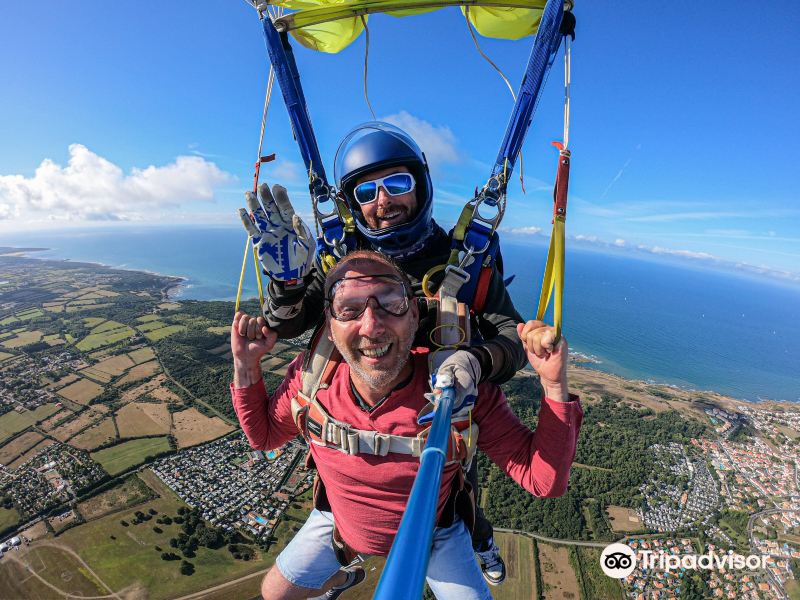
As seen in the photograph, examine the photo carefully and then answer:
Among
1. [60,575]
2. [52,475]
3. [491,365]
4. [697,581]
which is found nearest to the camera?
[491,365]

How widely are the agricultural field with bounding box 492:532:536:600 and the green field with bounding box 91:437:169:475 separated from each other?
26.2 m

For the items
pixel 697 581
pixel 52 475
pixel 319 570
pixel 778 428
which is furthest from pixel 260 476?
pixel 778 428

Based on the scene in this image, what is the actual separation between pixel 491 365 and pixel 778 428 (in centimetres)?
5879

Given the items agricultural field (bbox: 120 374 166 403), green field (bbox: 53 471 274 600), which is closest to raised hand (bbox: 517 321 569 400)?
green field (bbox: 53 471 274 600)

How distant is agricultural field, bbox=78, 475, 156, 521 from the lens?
22.9 metres

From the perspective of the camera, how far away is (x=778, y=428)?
132 ft

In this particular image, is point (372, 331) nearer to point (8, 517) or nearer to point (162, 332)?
point (8, 517)

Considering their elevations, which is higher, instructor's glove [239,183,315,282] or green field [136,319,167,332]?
instructor's glove [239,183,315,282]

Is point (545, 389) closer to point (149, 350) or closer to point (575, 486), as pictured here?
point (575, 486)

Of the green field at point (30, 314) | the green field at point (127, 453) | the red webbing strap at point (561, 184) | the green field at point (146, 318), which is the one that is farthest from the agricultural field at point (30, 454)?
the green field at point (30, 314)

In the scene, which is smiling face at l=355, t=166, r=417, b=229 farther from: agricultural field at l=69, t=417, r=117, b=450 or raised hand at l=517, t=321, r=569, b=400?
agricultural field at l=69, t=417, r=117, b=450

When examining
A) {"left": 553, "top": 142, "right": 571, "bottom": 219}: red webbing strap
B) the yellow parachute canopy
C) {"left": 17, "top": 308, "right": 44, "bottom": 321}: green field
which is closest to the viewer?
{"left": 553, "top": 142, "right": 571, "bottom": 219}: red webbing strap

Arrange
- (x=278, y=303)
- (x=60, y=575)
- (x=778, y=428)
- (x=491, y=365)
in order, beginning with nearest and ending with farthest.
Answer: (x=491, y=365)
(x=278, y=303)
(x=60, y=575)
(x=778, y=428)

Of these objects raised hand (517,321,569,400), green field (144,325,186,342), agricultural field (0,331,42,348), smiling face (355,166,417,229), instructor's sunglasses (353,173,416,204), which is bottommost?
agricultural field (0,331,42,348)
